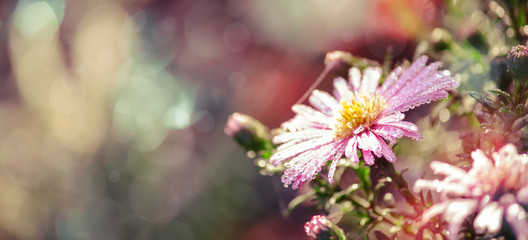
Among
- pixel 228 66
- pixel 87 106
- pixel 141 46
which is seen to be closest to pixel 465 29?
pixel 228 66

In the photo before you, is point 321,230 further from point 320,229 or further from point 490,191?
point 490,191

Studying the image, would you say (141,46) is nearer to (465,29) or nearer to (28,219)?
(28,219)

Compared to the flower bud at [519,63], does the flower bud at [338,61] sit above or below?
below

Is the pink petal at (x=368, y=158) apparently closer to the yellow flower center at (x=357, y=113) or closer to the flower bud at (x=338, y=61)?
the yellow flower center at (x=357, y=113)

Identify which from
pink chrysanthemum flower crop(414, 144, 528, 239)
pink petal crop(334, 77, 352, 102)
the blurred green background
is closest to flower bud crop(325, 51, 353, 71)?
pink petal crop(334, 77, 352, 102)

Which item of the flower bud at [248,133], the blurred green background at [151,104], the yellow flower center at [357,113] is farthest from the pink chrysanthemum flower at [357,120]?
the blurred green background at [151,104]

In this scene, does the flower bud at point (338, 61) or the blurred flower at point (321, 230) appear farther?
the flower bud at point (338, 61)
